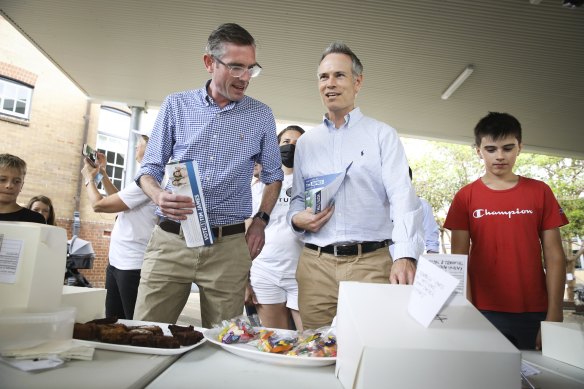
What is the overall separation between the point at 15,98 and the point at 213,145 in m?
10.2

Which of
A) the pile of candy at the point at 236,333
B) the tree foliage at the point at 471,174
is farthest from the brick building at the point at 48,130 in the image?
the tree foliage at the point at 471,174

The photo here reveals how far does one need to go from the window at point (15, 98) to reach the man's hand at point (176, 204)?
1002 cm

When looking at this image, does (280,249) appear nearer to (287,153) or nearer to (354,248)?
(287,153)

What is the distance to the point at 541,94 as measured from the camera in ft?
19.3

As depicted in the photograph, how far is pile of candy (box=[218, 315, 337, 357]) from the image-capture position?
3.20ft

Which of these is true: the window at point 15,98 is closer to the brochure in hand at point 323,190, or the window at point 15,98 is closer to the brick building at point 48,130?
the brick building at point 48,130

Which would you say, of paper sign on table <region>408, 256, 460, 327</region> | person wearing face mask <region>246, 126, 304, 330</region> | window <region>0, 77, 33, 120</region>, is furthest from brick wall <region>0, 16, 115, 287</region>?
paper sign on table <region>408, 256, 460, 327</region>

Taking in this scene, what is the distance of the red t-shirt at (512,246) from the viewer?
1.91 m

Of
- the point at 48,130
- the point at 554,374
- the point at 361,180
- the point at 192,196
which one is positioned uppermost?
the point at 48,130

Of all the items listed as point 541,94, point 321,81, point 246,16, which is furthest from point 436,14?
point 321,81

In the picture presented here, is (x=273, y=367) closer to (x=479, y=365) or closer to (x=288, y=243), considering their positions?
(x=479, y=365)

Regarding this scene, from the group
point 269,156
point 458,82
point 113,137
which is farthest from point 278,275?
point 113,137

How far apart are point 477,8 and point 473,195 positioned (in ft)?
9.89

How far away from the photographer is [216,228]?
1.72m
